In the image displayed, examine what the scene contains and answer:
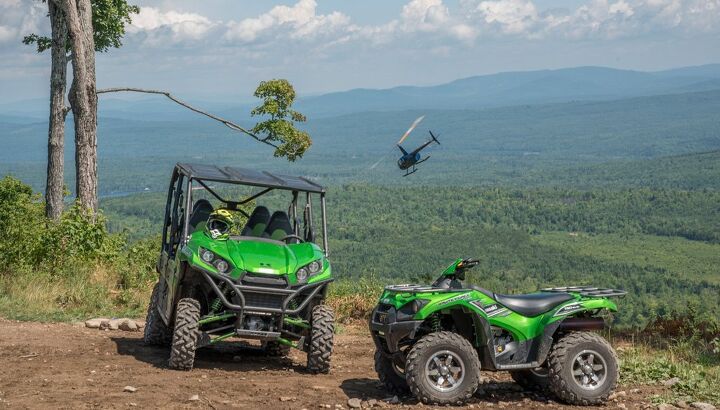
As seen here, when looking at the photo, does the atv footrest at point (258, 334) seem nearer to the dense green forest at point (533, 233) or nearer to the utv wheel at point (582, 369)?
the utv wheel at point (582, 369)

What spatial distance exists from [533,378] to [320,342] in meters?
2.32

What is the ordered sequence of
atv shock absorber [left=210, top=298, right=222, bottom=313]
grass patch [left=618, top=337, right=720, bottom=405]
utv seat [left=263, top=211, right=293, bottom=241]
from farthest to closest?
utv seat [left=263, top=211, right=293, bottom=241] → atv shock absorber [left=210, top=298, right=222, bottom=313] → grass patch [left=618, top=337, right=720, bottom=405]

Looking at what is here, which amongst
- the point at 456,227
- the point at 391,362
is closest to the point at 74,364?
the point at 391,362

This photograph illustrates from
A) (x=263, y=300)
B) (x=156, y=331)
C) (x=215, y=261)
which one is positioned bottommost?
(x=156, y=331)

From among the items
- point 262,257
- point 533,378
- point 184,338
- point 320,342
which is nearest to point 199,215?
point 262,257

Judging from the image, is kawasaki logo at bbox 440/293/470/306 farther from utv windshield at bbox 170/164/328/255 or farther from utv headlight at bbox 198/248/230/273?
utv headlight at bbox 198/248/230/273

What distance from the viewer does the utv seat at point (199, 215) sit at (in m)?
12.2

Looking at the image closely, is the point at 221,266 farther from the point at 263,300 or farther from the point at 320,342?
the point at 320,342

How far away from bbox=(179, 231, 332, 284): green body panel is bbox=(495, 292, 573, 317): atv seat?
2281mm

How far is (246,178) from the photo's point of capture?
11.8m

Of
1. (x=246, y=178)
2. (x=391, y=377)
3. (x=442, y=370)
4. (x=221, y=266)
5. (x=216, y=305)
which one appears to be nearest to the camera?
(x=442, y=370)

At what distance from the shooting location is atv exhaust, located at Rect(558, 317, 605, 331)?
9.79 m

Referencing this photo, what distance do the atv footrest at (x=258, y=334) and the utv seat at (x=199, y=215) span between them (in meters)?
1.91

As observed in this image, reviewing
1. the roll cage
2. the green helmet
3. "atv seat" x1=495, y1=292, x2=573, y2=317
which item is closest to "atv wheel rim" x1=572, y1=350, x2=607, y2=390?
"atv seat" x1=495, y1=292, x2=573, y2=317
